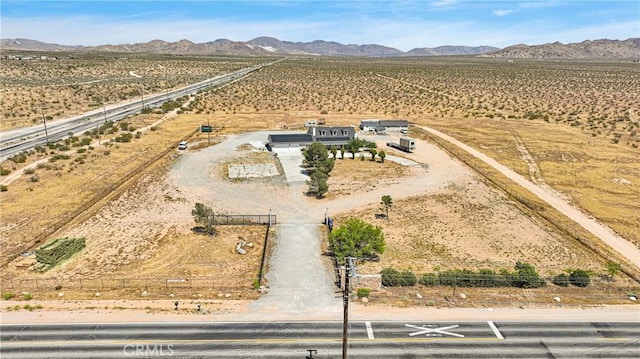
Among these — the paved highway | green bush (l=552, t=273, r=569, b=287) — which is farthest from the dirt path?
the paved highway

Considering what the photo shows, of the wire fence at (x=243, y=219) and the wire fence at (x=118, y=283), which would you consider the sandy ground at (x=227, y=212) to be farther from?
the wire fence at (x=118, y=283)

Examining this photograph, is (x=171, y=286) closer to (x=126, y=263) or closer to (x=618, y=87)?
(x=126, y=263)

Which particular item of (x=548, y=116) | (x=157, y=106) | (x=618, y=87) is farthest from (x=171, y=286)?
(x=618, y=87)

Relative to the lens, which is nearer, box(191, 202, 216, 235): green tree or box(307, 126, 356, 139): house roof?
box(191, 202, 216, 235): green tree

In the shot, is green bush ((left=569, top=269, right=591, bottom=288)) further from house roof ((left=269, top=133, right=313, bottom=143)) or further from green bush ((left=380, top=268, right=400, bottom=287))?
house roof ((left=269, top=133, right=313, bottom=143))

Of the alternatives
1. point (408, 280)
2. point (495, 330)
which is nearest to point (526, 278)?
point (495, 330)
